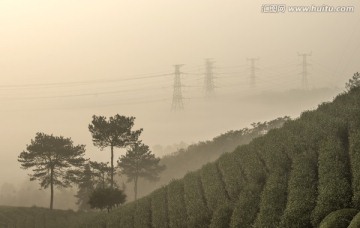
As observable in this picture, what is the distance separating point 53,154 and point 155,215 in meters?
33.7

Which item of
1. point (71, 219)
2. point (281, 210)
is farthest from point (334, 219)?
point (71, 219)

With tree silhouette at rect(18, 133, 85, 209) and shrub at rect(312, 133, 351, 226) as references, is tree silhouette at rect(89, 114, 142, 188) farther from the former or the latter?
shrub at rect(312, 133, 351, 226)

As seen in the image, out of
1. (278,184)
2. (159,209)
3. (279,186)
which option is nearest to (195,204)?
(159,209)

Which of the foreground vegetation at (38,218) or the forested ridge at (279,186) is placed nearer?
the forested ridge at (279,186)

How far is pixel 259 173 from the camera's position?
38.3 meters

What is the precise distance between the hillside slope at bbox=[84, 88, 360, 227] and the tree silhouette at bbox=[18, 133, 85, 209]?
71.9ft

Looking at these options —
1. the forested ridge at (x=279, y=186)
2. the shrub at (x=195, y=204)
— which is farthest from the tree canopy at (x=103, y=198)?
the shrub at (x=195, y=204)

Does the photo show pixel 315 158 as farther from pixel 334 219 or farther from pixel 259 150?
pixel 334 219

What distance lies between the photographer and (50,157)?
68438 millimetres

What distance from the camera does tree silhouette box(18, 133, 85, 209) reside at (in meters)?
67.1

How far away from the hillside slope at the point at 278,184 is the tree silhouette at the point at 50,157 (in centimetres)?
2191

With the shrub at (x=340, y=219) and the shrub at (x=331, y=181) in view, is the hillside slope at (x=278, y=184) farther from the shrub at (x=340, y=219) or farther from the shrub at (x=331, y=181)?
the shrub at (x=340, y=219)

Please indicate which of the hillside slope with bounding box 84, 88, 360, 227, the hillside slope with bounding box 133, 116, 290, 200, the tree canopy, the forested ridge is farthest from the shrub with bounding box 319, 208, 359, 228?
the hillside slope with bounding box 133, 116, 290, 200

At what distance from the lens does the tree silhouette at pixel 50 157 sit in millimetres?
67062
